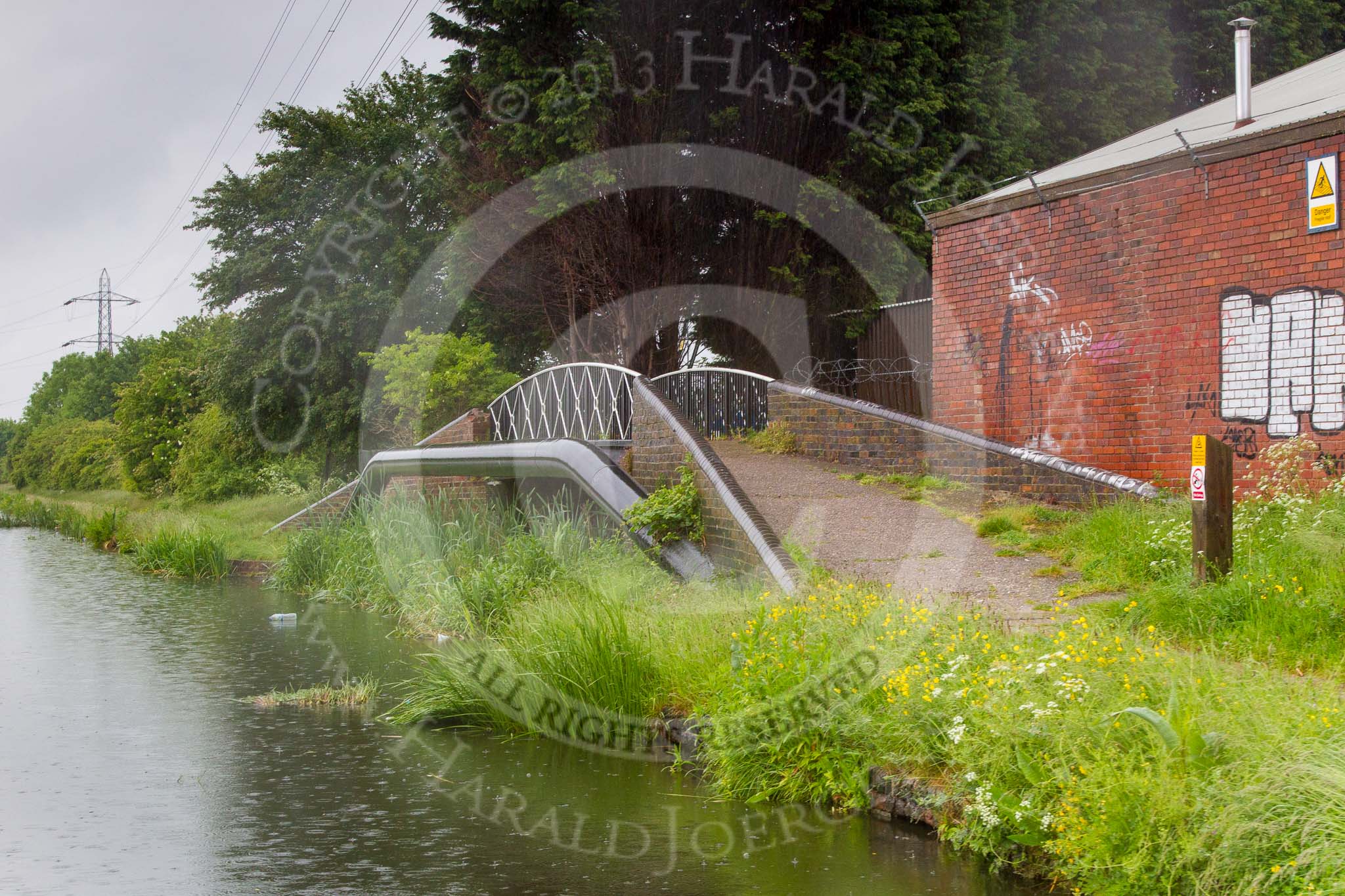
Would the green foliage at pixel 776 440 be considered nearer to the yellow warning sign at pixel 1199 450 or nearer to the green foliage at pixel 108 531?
the yellow warning sign at pixel 1199 450

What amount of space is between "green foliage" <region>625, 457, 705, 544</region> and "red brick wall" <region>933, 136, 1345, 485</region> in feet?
14.5

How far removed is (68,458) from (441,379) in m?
40.8

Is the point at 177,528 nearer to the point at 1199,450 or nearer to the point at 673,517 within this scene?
the point at 673,517

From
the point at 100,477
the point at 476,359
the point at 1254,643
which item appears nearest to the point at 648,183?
the point at 476,359

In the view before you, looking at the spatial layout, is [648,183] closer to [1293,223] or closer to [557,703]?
[1293,223]

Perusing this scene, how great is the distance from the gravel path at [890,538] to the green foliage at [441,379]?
9.77 metres

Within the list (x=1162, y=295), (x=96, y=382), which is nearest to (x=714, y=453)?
(x=1162, y=295)

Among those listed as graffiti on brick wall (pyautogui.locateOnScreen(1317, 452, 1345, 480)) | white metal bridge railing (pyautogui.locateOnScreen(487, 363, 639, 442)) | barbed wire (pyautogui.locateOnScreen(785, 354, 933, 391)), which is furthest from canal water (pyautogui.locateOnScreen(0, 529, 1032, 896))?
barbed wire (pyautogui.locateOnScreen(785, 354, 933, 391))

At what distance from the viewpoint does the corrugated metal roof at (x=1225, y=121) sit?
1145cm

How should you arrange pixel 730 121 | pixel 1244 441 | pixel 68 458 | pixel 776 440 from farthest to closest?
pixel 68 458 → pixel 730 121 → pixel 776 440 → pixel 1244 441

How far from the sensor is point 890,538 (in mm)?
10383

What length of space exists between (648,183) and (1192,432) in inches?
485

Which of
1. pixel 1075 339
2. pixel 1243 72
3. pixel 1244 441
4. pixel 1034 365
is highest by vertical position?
pixel 1243 72

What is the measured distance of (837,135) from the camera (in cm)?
2103
